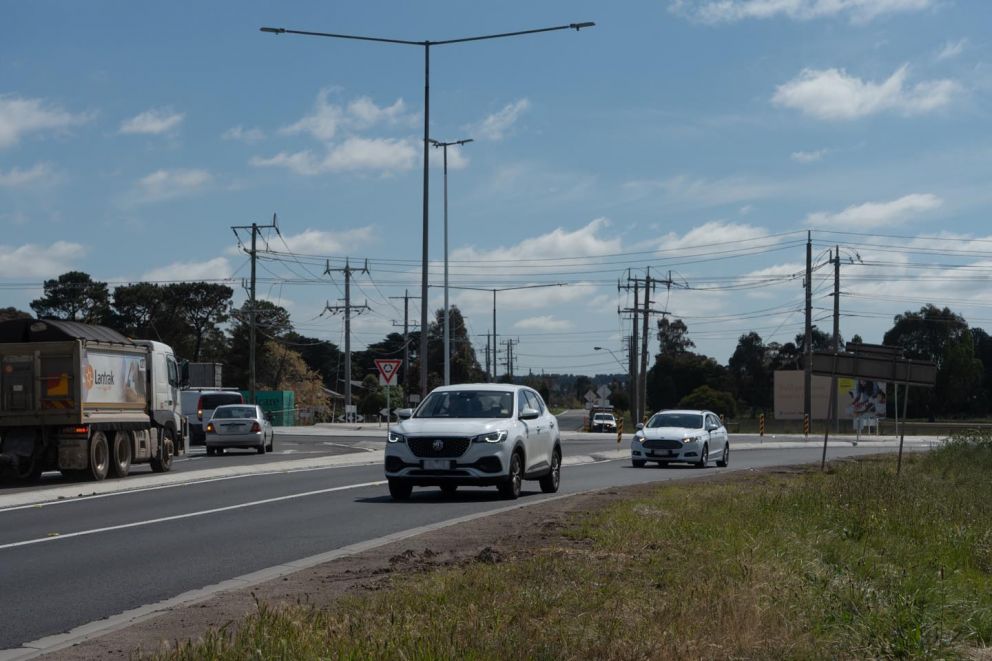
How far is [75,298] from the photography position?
9756 cm

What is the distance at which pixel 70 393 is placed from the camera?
83.6 ft

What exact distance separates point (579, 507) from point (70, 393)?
1277cm

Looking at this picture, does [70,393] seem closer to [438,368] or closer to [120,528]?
[120,528]

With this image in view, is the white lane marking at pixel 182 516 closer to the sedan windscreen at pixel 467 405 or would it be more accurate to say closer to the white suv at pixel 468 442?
the white suv at pixel 468 442

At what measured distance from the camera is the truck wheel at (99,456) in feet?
84.1

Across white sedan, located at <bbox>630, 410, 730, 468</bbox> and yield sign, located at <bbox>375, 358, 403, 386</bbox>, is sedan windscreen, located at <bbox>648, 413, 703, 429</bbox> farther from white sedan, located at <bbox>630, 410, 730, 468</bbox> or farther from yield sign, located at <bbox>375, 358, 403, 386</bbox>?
yield sign, located at <bbox>375, 358, 403, 386</bbox>

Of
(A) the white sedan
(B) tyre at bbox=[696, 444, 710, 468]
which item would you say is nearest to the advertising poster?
(A) the white sedan

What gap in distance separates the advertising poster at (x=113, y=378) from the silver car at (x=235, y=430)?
11.8m

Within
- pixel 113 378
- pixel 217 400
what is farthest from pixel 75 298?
pixel 113 378

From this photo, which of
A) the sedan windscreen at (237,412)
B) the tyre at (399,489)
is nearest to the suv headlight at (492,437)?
the tyre at (399,489)

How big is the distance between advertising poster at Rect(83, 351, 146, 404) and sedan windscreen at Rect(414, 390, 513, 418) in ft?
28.4

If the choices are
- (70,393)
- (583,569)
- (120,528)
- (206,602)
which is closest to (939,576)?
(583,569)

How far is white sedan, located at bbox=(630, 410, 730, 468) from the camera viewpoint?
3259 cm

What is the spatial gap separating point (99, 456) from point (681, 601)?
20.2m
